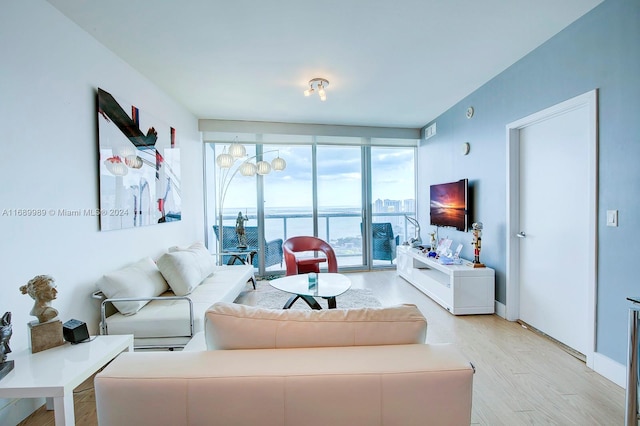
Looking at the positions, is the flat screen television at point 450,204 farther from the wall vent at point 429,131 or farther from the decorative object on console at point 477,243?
the wall vent at point 429,131

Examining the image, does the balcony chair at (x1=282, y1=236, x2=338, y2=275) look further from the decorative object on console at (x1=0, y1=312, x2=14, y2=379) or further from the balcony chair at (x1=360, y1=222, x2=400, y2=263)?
the decorative object on console at (x1=0, y1=312, x2=14, y2=379)

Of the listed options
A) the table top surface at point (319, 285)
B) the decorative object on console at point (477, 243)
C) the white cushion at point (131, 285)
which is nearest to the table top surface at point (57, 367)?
the white cushion at point (131, 285)

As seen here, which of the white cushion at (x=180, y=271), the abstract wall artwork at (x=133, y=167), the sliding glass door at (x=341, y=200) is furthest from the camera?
the sliding glass door at (x=341, y=200)

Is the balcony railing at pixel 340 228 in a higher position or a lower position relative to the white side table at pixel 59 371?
higher

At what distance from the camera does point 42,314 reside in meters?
1.43

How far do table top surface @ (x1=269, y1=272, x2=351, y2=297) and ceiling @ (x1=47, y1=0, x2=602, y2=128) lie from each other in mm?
2169

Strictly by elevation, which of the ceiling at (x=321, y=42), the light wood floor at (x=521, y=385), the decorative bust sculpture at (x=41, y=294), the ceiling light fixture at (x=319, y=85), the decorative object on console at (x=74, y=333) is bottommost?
the light wood floor at (x=521, y=385)

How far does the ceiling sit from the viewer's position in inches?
75.1

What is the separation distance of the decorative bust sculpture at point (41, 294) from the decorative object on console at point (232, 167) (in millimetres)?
2493

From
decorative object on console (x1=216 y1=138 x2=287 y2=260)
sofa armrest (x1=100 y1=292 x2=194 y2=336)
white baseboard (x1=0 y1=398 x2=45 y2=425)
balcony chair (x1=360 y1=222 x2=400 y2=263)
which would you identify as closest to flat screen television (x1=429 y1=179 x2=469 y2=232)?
balcony chair (x1=360 y1=222 x2=400 y2=263)

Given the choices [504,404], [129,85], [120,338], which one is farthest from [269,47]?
[504,404]

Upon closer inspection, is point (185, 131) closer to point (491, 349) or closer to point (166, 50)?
point (166, 50)

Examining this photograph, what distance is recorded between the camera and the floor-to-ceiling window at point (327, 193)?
478 centimetres

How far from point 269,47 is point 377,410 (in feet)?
8.57
